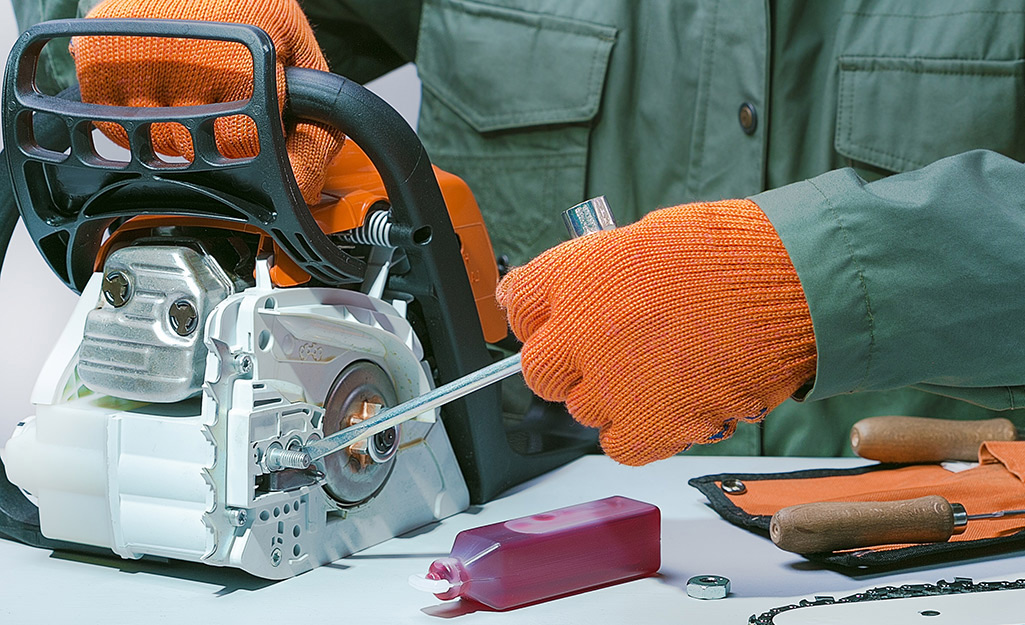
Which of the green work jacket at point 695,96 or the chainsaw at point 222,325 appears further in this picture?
the green work jacket at point 695,96

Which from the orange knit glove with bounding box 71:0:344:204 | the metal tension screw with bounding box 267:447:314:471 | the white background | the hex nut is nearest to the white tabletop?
the hex nut

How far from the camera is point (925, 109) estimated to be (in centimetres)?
141

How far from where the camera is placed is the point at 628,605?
88 cm

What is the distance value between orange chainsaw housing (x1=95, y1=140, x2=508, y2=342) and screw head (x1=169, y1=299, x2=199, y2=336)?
0.08m

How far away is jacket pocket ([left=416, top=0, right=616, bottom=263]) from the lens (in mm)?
1579

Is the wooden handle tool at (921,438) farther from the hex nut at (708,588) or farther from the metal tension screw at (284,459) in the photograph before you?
the metal tension screw at (284,459)

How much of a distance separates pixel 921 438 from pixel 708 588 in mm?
491

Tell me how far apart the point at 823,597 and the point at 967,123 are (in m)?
0.78

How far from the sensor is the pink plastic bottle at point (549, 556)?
86 centimetres

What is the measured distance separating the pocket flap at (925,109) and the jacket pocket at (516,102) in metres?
0.36

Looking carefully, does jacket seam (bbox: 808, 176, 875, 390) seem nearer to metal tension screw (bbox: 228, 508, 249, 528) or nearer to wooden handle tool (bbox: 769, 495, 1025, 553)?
wooden handle tool (bbox: 769, 495, 1025, 553)

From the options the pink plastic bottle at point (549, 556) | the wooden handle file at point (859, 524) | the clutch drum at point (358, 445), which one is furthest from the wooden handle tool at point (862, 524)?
the clutch drum at point (358, 445)

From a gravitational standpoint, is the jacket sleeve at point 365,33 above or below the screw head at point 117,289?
above

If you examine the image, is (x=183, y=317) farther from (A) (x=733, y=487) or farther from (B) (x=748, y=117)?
(B) (x=748, y=117)
